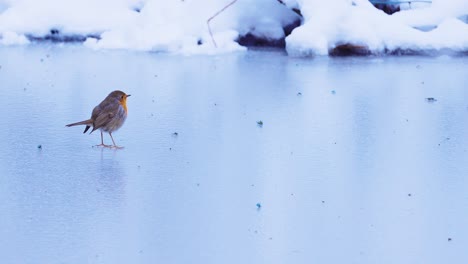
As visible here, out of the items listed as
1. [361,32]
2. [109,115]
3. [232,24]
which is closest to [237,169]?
[109,115]

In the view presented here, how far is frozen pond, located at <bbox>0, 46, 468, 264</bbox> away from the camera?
10.4ft

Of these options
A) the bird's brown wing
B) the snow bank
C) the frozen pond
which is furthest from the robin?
the snow bank

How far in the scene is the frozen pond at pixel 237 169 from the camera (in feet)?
10.4

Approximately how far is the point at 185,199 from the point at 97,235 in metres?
0.64

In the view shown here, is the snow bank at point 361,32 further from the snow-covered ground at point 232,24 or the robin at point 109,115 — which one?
the robin at point 109,115

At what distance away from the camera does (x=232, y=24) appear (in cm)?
1009

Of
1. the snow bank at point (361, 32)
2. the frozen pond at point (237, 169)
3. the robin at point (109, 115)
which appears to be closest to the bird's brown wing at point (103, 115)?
the robin at point (109, 115)

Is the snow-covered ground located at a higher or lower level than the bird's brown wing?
higher

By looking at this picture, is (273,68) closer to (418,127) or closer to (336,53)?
(336,53)

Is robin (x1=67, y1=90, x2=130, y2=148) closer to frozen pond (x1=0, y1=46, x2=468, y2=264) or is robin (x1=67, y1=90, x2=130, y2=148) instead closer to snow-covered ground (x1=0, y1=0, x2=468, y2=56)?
frozen pond (x1=0, y1=46, x2=468, y2=264)

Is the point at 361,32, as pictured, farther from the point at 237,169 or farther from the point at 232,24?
the point at 237,169

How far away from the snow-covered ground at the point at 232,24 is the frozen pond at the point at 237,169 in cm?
127

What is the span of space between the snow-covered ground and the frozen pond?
1269 millimetres

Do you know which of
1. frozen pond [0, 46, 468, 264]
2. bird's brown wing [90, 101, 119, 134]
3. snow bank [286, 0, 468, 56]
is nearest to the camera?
frozen pond [0, 46, 468, 264]
